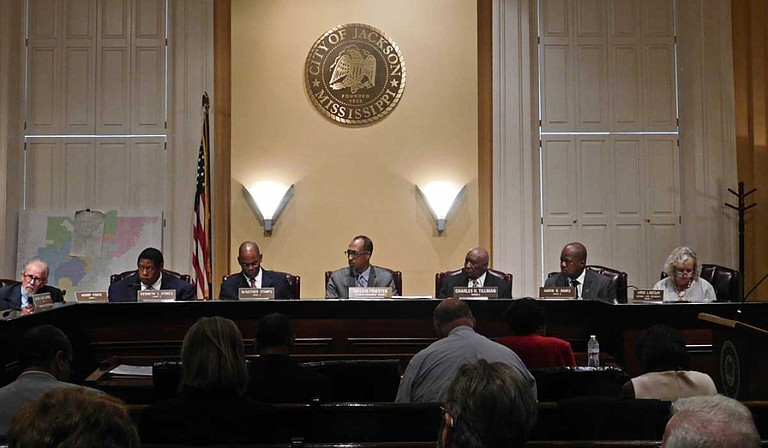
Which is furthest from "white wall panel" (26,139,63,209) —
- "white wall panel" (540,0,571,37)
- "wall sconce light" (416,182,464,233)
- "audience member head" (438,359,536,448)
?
"audience member head" (438,359,536,448)

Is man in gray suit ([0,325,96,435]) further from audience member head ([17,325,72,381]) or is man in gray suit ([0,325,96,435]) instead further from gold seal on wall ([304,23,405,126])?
gold seal on wall ([304,23,405,126])

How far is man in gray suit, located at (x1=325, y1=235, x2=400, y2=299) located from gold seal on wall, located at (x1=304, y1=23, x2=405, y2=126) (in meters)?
1.85

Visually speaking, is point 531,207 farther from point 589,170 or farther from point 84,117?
point 84,117

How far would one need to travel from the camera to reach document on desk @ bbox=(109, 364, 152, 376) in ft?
14.5

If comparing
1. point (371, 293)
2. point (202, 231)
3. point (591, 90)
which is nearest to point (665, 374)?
point (371, 293)

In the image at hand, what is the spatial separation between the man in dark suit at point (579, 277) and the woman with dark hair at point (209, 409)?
3.99m

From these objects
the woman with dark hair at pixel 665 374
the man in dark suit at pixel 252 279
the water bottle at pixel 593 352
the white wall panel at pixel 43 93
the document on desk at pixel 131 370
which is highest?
the white wall panel at pixel 43 93

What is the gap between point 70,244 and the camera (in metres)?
7.73

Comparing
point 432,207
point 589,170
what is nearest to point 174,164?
point 432,207

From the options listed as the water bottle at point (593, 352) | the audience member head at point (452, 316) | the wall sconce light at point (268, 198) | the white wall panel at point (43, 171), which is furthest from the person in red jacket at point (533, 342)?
the white wall panel at point (43, 171)

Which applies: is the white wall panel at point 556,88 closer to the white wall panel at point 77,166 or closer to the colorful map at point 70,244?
the colorful map at point 70,244

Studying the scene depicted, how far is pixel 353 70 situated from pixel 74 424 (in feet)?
22.3

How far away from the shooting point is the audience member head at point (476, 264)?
6.45m

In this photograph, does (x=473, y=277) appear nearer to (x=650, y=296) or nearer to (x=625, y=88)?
(x=650, y=296)
